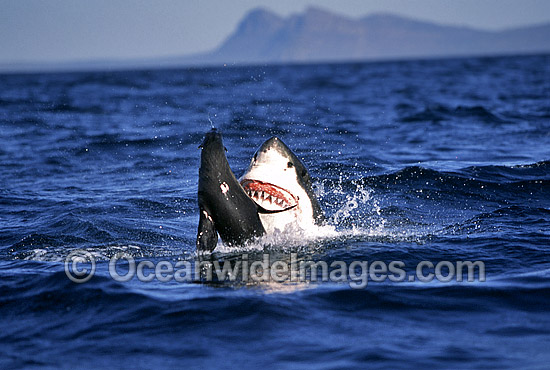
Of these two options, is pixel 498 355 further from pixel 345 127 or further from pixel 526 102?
pixel 526 102

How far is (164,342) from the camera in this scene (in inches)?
205

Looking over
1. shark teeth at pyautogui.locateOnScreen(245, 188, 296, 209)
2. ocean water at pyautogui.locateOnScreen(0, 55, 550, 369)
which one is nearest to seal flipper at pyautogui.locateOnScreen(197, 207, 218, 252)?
ocean water at pyautogui.locateOnScreen(0, 55, 550, 369)

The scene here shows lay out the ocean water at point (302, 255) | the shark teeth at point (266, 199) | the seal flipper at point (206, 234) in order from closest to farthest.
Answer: the ocean water at point (302, 255) → the seal flipper at point (206, 234) → the shark teeth at point (266, 199)

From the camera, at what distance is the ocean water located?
16.6 ft

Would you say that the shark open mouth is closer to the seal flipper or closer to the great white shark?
the great white shark

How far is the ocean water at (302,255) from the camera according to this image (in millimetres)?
5047

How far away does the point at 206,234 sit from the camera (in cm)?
652

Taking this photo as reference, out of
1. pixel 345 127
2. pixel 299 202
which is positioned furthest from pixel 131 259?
pixel 345 127

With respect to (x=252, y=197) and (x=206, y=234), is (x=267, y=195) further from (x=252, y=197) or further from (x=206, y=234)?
(x=206, y=234)

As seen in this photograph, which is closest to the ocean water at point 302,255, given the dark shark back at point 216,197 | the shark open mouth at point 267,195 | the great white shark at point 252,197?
the great white shark at point 252,197

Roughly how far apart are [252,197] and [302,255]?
86 centimetres

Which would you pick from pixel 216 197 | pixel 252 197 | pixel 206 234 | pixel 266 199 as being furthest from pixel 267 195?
pixel 206 234

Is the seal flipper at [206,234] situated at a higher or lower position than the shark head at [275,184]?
lower

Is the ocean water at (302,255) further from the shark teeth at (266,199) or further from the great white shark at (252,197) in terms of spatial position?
the shark teeth at (266,199)
